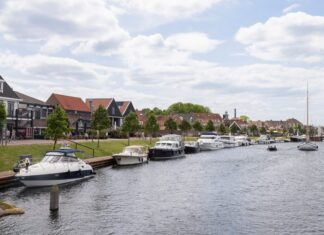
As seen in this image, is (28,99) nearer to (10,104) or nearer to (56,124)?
Answer: (10,104)

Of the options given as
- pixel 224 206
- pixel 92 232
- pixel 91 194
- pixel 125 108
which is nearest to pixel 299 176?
pixel 224 206

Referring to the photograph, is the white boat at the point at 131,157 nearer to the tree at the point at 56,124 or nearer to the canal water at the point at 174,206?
the tree at the point at 56,124

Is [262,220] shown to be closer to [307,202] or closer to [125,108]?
[307,202]

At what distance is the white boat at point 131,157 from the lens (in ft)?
198

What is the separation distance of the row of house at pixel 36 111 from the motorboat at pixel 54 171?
70.7 feet

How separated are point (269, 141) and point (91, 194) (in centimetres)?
14659

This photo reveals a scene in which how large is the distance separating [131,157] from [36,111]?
103ft

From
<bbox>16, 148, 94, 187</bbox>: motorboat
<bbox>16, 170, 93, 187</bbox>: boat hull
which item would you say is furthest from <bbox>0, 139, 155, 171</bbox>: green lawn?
<bbox>16, 170, 93, 187</bbox>: boat hull

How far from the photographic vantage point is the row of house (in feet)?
235

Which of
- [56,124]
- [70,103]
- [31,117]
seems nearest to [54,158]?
[56,124]

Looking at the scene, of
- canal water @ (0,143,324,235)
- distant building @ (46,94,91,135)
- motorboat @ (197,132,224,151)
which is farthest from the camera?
motorboat @ (197,132,224,151)

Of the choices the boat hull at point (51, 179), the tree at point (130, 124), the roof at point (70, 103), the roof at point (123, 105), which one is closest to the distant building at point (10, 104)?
the tree at point (130, 124)

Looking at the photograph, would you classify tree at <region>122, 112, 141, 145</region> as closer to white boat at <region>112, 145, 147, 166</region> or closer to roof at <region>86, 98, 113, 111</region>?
white boat at <region>112, 145, 147, 166</region>

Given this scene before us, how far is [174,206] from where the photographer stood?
31562 millimetres
